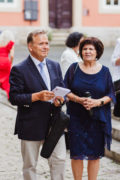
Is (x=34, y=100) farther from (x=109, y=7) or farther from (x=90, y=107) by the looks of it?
(x=109, y=7)

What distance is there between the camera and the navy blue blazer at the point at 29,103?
12.9 ft

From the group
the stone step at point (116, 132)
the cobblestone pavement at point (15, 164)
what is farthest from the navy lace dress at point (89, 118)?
the stone step at point (116, 132)

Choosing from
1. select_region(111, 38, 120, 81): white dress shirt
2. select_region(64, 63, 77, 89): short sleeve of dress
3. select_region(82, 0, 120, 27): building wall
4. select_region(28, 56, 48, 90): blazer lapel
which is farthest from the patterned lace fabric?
select_region(82, 0, 120, 27): building wall

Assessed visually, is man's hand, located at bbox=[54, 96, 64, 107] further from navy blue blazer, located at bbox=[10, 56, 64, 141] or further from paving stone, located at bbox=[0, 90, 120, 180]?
paving stone, located at bbox=[0, 90, 120, 180]

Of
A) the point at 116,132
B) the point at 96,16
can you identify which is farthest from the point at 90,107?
the point at 96,16

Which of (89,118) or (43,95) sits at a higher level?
(43,95)

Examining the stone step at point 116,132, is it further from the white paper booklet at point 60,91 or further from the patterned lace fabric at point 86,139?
the white paper booklet at point 60,91

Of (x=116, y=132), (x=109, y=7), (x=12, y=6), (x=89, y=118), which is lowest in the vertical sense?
(x=116, y=132)

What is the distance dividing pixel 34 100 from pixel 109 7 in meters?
16.0

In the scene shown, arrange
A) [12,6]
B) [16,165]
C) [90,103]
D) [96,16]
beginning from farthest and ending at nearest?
[96,16] → [12,6] → [16,165] → [90,103]

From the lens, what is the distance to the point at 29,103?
12.8 feet

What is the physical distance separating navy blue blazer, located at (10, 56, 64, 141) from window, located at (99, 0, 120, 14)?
15.5 metres

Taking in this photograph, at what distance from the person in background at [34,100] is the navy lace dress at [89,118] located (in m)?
0.32

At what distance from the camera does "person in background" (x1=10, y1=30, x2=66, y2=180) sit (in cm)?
392
